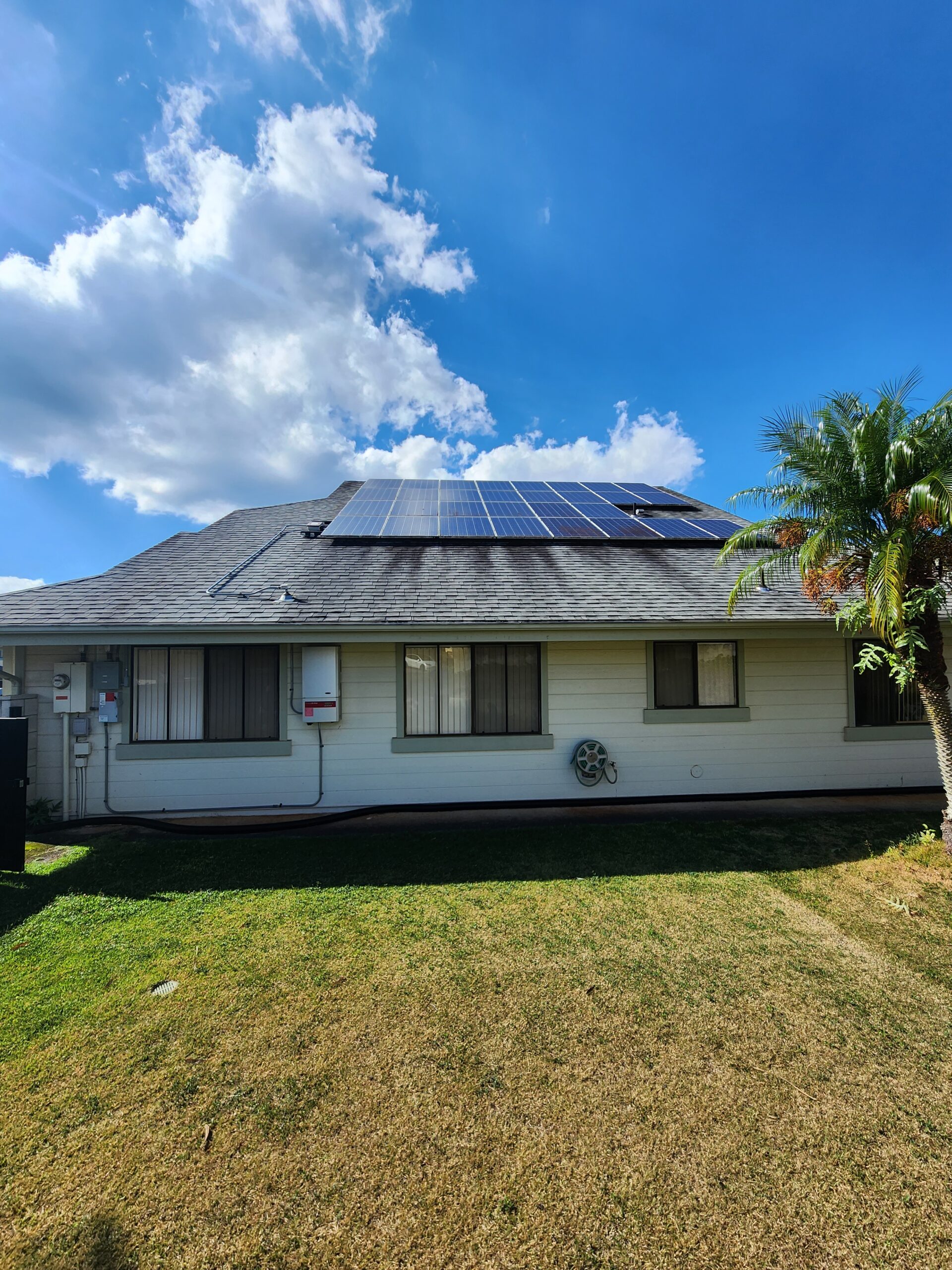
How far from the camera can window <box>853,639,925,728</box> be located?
26.4ft

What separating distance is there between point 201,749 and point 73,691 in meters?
1.82

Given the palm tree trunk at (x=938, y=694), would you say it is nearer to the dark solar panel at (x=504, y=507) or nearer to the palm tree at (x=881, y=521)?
the palm tree at (x=881, y=521)

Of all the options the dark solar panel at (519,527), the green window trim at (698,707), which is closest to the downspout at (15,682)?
the dark solar panel at (519,527)

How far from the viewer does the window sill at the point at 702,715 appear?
7621 millimetres

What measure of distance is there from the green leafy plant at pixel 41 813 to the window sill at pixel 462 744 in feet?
15.0

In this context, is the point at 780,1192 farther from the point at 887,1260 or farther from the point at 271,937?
the point at 271,937

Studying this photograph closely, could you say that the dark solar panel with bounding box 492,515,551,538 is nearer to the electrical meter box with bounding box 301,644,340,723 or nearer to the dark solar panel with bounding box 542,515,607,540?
the dark solar panel with bounding box 542,515,607,540

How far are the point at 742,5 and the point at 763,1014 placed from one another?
44.2 ft

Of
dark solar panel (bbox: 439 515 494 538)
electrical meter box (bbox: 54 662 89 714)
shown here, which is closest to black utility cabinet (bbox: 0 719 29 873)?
electrical meter box (bbox: 54 662 89 714)

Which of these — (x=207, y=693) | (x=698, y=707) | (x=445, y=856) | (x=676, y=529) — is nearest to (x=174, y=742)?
(x=207, y=693)

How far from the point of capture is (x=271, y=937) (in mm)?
4312

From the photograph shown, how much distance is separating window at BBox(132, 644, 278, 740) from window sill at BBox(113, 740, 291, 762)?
88mm

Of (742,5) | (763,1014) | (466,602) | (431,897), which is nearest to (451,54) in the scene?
(742,5)

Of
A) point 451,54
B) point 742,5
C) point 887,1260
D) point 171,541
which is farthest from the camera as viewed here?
point 171,541
